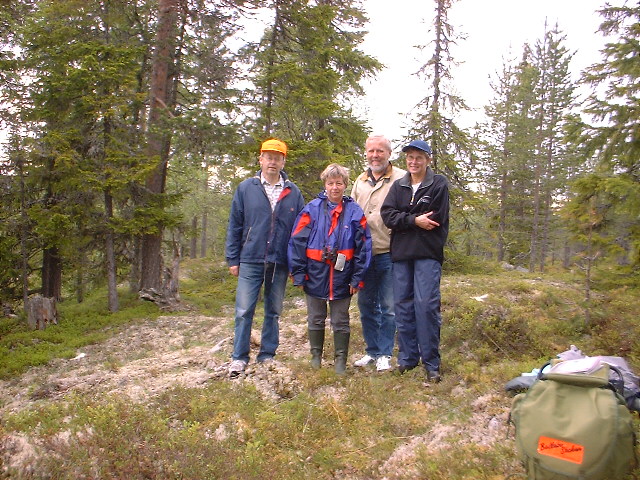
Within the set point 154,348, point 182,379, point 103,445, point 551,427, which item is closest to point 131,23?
point 154,348

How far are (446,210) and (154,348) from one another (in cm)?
659

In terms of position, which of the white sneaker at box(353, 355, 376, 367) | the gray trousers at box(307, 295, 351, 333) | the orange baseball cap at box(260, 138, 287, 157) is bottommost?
the white sneaker at box(353, 355, 376, 367)

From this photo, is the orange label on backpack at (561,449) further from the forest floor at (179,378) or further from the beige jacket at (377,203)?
the beige jacket at (377,203)

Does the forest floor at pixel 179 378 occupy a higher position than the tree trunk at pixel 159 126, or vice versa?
the tree trunk at pixel 159 126

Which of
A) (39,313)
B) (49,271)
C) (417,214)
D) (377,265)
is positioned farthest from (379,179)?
(49,271)

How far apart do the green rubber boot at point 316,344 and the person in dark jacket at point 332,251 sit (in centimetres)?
24

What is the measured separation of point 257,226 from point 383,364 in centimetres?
225

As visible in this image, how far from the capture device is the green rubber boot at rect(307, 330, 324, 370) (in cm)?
530

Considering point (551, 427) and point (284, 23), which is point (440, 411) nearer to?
point (551, 427)

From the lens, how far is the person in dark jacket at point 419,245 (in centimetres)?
468

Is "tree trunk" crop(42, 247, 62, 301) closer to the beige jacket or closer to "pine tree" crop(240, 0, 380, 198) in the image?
"pine tree" crop(240, 0, 380, 198)

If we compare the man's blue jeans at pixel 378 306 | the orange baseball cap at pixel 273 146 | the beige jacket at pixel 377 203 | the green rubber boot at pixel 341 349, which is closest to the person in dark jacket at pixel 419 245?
the beige jacket at pixel 377 203

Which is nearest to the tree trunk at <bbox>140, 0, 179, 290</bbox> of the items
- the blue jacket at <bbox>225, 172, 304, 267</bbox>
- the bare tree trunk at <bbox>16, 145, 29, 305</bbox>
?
the bare tree trunk at <bbox>16, 145, 29, 305</bbox>

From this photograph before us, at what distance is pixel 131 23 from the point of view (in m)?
12.6
